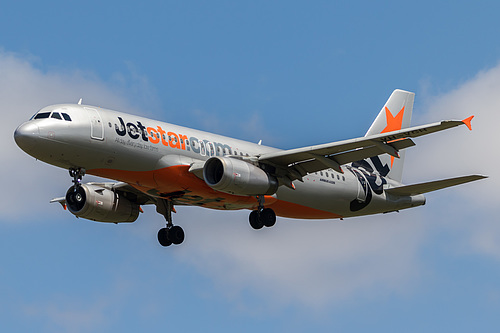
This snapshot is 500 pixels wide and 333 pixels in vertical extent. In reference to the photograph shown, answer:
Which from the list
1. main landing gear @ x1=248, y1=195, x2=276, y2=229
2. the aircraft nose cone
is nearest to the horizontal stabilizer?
main landing gear @ x1=248, y1=195, x2=276, y2=229

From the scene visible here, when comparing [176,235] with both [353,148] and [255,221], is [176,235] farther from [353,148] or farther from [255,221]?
[353,148]

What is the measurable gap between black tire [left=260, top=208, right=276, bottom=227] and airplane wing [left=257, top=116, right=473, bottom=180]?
1.90m

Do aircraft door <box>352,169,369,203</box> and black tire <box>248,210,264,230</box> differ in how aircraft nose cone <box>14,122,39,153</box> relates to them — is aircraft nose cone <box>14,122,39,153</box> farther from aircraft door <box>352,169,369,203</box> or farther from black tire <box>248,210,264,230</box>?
aircraft door <box>352,169,369,203</box>

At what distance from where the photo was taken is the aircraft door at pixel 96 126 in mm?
37406

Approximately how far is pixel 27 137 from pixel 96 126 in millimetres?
2874

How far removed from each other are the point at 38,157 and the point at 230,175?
8.12 meters

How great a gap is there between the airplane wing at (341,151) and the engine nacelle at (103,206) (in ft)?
26.5

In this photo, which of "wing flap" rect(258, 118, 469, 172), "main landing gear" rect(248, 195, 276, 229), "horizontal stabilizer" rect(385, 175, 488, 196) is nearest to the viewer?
"wing flap" rect(258, 118, 469, 172)

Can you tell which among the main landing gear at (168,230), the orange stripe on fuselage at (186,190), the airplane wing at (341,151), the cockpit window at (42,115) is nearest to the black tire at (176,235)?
the main landing gear at (168,230)

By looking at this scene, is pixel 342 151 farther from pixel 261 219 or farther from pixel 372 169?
pixel 372 169

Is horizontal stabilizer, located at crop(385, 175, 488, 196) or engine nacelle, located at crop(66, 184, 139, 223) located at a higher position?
engine nacelle, located at crop(66, 184, 139, 223)

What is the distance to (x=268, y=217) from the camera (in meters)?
41.8

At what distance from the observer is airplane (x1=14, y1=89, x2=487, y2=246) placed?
37.4 metres

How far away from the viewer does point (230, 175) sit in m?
39.0
